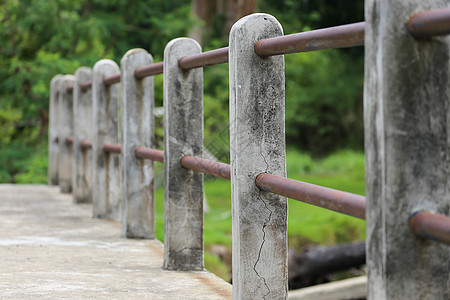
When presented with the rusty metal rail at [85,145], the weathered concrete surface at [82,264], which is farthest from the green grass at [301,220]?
the weathered concrete surface at [82,264]

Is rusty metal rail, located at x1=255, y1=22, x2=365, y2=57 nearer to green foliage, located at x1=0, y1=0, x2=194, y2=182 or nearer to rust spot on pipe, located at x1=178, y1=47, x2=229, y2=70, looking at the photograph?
rust spot on pipe, located at x1=178, y1=47, x2=229, y2=70

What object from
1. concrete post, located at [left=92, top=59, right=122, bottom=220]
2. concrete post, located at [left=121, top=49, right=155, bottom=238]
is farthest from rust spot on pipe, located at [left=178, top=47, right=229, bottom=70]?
concrete post, located at [left=92, top=59, right=122, bottom=220]

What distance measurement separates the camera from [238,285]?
8.30ft

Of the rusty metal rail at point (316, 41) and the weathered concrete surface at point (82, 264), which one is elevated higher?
the rusty metal rail at point (316, 41)

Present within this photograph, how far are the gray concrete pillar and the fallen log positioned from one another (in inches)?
203

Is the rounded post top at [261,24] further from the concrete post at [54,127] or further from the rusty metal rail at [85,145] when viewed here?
the concrete post at [54,127]

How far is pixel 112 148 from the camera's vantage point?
5.17 meters

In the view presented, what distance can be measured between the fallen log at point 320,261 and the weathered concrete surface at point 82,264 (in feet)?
19.2

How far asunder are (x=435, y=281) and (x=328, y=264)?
954cm

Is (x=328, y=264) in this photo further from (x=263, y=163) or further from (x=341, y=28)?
(x=341, y=28)

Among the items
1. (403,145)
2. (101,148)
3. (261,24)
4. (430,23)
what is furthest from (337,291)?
(430,23)

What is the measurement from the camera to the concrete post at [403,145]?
5.25 ft

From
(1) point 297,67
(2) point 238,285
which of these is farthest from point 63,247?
(1) point 297,67

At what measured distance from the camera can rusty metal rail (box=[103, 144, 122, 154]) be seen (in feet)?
16.4
